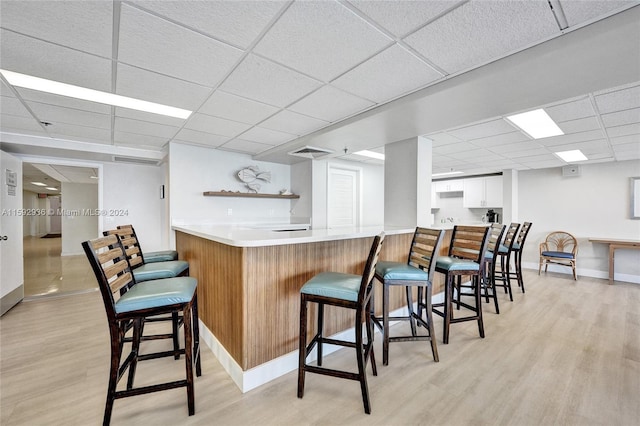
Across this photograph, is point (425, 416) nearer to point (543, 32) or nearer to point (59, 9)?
point (543, 32)

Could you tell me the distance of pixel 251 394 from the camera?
71.0 inches

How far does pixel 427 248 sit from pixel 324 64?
1.71 m

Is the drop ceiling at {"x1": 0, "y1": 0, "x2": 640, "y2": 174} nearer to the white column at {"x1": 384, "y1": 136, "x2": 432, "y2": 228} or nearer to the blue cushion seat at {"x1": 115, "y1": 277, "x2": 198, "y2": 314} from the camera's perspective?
the white column at {"x1": 384, "y1": 136, "x2": 432, "y2": 228}

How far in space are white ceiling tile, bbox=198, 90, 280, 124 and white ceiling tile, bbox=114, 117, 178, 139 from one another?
0.86 meters

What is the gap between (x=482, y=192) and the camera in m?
6.71

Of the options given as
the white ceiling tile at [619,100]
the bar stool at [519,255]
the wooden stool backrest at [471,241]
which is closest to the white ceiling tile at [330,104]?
the wooden stool backrest at [471,241]

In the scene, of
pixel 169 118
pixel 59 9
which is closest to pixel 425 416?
pixel 59 9

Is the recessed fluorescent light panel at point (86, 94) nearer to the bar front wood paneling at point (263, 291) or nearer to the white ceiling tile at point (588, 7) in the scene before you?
the bar front wood paneling at point (263, 291)

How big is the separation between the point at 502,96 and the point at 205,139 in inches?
140

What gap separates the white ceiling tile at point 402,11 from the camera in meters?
1.37

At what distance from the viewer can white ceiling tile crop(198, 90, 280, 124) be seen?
8.14 feet

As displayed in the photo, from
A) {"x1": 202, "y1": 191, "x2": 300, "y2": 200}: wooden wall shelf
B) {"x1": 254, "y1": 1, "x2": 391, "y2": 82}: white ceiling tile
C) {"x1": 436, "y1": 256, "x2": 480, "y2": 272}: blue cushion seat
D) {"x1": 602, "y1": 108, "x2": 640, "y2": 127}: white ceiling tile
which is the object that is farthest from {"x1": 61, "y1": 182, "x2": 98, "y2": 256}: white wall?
{"x1": 602, "y1": 108, "x2": 640, "y2": 127}: white ceiling tile

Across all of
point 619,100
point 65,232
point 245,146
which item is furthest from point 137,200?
point 619,100

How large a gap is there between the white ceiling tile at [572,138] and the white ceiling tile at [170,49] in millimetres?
4185
